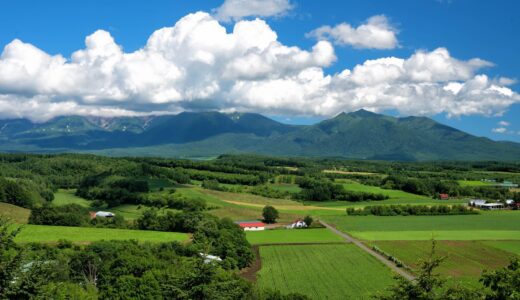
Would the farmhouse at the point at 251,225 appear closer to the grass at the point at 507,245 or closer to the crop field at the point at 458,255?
the crop field at the point at 458,255

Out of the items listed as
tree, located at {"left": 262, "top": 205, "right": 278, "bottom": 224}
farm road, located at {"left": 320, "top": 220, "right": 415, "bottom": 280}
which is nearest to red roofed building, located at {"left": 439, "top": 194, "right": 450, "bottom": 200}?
farm road, located at {"left": 320, "top": 220, "right": 415, "bottom": 280}

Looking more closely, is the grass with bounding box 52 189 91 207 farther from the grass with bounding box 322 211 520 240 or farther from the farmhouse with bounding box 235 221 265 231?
the grass with bounding box 322 211 520 240

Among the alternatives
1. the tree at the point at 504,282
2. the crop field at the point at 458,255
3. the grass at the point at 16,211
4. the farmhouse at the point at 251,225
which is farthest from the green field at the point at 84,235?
the tree at the point at 504,282

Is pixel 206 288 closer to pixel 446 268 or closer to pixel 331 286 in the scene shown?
pixel 331 286

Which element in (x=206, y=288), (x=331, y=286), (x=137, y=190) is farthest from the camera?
(x=137, y=190)

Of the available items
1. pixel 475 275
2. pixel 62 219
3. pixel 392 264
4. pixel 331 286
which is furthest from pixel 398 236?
pixel 62 219

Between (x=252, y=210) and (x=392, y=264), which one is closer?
(x=392, y=264)
